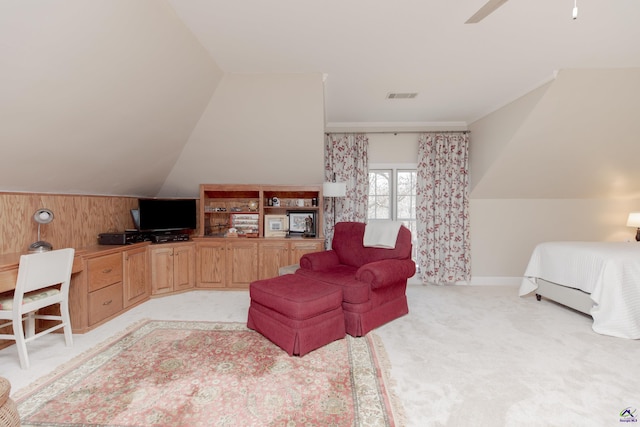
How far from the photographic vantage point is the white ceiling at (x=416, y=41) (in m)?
2.13

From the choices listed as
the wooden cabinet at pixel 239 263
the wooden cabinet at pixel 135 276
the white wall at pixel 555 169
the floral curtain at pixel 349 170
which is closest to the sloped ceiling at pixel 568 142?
the white wall at pixel 555 169

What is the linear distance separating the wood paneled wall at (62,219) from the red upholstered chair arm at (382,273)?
3084 millimetres

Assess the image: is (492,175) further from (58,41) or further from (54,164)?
(54,164)

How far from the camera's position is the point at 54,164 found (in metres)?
2.74

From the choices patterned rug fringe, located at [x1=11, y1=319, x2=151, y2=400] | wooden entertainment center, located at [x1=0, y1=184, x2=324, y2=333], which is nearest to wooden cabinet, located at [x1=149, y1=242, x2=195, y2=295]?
wooden entertainment center, located at [x1=0, y1=184, x2=324, y2=333]

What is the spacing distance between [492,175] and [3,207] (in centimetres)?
551

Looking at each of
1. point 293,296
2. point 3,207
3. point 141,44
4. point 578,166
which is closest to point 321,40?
point 141,44

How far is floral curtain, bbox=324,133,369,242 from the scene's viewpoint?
4664mm

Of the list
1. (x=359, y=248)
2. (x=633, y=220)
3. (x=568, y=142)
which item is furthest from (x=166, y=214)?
(x=633, y=220)

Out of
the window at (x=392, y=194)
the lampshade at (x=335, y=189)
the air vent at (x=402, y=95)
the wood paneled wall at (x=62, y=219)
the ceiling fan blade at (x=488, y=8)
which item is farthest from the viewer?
the window at (x=392, y=194)

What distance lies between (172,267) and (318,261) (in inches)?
81.1

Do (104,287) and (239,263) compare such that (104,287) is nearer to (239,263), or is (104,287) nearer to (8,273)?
(8,273)

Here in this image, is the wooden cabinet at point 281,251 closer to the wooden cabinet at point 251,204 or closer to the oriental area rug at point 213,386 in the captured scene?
the wooden cabinet at point 251,204

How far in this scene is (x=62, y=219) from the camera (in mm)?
3156
